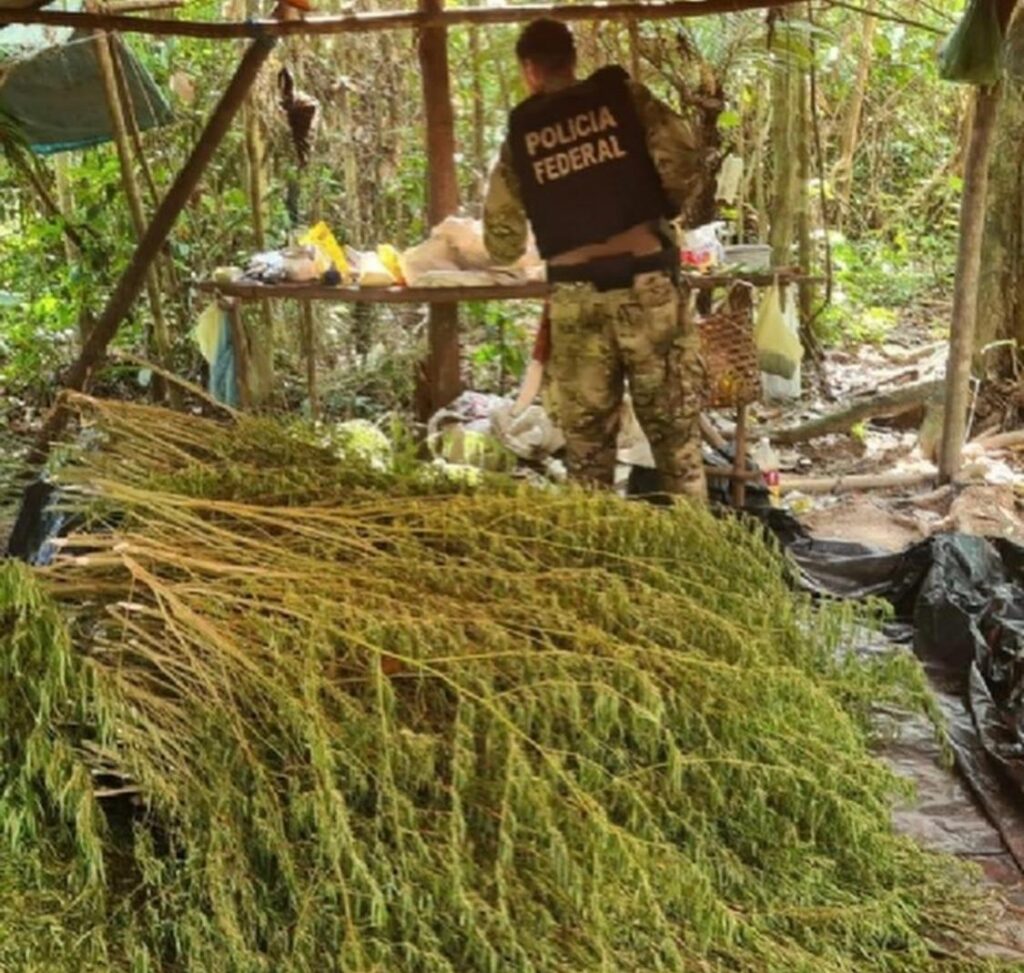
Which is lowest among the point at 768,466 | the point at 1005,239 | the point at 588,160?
the point at 768,466

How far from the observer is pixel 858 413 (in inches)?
237

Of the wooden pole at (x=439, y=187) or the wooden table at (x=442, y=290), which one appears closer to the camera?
the wooden table at (x=442, y=290)

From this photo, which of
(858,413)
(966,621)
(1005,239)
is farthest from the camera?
(858,413)

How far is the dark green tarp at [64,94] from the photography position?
Answer: 5551mm

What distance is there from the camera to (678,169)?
3510 mm

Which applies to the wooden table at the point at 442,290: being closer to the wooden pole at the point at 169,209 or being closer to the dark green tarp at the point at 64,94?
the wooden pole at the point at 169,209

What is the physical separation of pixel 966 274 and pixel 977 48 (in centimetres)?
92

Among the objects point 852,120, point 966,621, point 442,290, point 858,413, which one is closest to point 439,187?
point 442,290

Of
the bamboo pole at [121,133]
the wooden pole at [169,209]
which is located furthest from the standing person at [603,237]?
the bamboo pole at [121,133]

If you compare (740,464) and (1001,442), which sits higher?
(740,464)

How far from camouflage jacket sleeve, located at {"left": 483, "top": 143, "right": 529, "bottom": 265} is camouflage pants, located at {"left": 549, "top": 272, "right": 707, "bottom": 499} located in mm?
232

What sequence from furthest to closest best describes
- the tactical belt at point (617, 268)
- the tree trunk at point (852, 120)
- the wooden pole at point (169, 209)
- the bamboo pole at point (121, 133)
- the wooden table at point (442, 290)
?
the tree trunk at point (852, 120)
the bamboo pole at point (121, 133)
the wooden table at point (442, 290)
the wooden pole at point (169, 209)
the tactical belt at point (617, 268)

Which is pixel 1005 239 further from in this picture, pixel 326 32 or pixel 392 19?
pixel 326 32

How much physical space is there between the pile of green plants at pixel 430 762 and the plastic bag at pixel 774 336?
3.16 metres
